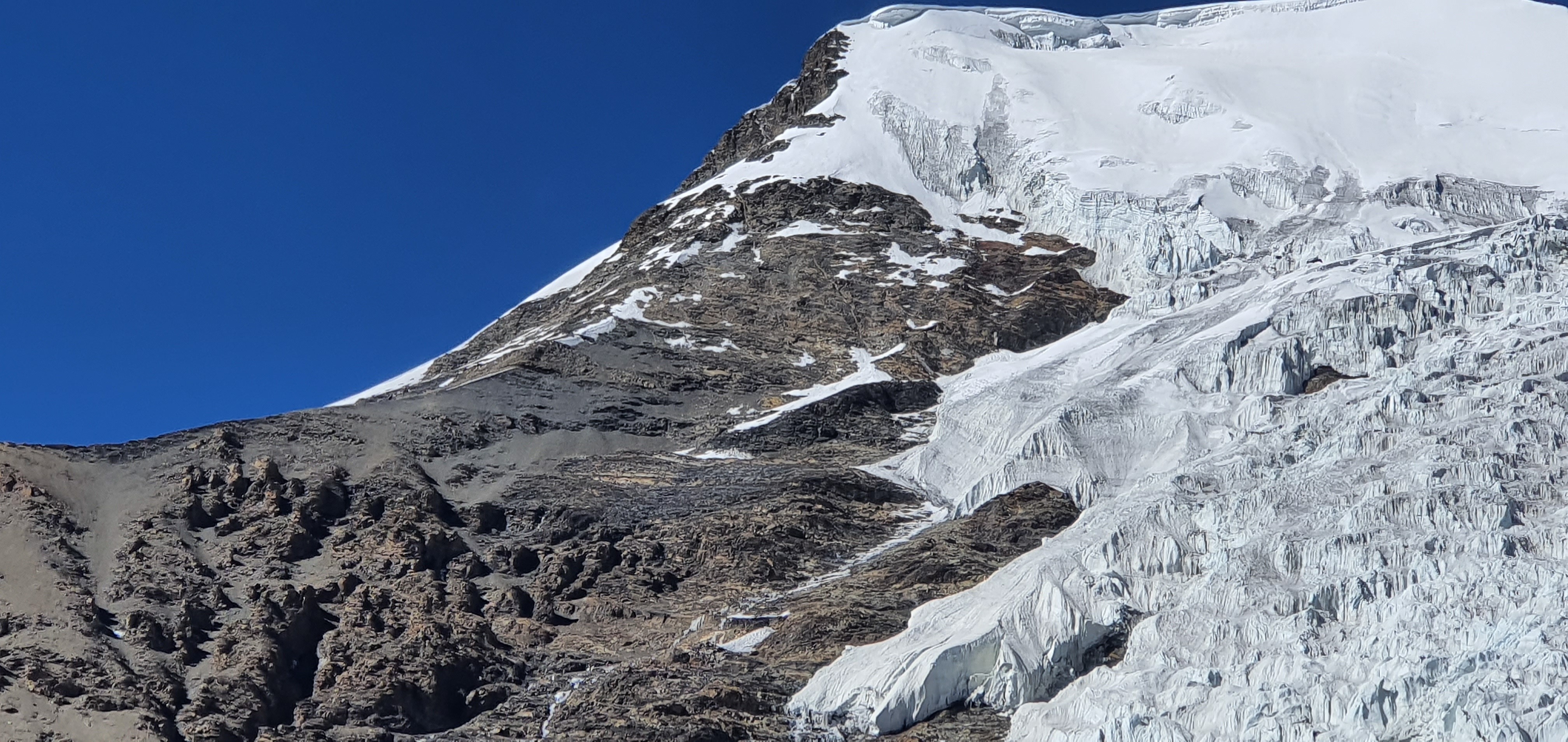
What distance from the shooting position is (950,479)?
55250 mm

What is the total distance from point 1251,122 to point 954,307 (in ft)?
76.4

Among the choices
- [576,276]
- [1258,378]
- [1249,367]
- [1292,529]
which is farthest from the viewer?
[576,276]

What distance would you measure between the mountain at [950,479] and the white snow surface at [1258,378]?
→ 0.16 m

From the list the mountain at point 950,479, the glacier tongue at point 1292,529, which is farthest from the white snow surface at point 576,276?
the glacier tongue at point 1292,529

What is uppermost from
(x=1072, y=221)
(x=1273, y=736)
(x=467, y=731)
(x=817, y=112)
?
(x=817, y=112)

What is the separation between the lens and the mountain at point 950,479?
123ft

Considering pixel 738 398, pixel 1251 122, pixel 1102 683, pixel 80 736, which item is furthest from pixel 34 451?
pixel 1251 122

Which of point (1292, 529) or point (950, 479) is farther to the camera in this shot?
point (950, 479)

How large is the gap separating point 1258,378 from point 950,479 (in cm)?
1115

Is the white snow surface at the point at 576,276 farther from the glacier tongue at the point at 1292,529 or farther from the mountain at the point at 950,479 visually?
the glacier tongue at the point at 1292,529

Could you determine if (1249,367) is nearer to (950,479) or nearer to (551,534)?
(950,479)

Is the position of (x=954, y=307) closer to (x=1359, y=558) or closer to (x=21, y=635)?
(x=1359, y=558)

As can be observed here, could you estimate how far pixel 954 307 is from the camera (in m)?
72.3

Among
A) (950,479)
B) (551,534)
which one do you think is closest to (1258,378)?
(950,479)
